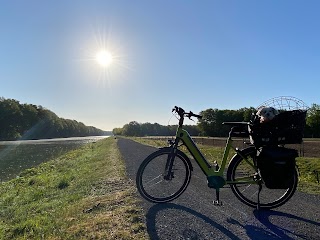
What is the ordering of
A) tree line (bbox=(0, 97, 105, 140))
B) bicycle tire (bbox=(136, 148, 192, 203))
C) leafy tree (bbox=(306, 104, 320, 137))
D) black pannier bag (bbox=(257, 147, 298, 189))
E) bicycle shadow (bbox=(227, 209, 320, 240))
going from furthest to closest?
tree line (bbox=(0, 97, 105, 140)), leafy tree (bbox=(306, 104, 320, 137)), bicycle tire (bbox=(136, 148, 192, 203)), black pannier bag (bbox=(257, 147, 298, 189)), bicycle shadow (bbox=(227, 209, 320, 240))

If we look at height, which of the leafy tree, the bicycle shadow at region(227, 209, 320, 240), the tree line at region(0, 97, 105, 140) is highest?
the tree line at region(0, 97, 105, 140)

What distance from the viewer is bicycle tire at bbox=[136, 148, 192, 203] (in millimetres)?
5754

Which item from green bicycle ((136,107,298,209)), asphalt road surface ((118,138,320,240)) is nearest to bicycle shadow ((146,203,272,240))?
asphalt road surface ((118,138,320,240))

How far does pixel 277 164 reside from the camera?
5082 mm

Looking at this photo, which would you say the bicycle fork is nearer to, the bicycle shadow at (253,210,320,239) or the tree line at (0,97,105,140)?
the bicycle shadow at (253,210,320,239)

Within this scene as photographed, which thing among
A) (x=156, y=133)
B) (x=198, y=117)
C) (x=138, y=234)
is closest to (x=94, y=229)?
(x=138, y=234)

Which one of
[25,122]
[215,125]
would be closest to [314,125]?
[215,125]

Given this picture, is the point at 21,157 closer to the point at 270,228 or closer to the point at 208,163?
the point at 208,163

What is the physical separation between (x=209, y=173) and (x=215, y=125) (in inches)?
2263

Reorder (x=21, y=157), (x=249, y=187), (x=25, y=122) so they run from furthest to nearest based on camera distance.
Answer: (x=25, y=122)
(x=21, y=157)
(x=249, y=187)

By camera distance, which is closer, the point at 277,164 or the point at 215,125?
the point at 277,164

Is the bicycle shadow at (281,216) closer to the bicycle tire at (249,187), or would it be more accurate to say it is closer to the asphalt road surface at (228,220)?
the asphalt road surface at (228,220)

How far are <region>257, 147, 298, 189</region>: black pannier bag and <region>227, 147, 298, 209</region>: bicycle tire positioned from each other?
239 mm

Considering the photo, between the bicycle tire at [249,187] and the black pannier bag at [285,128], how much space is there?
0.41 m
